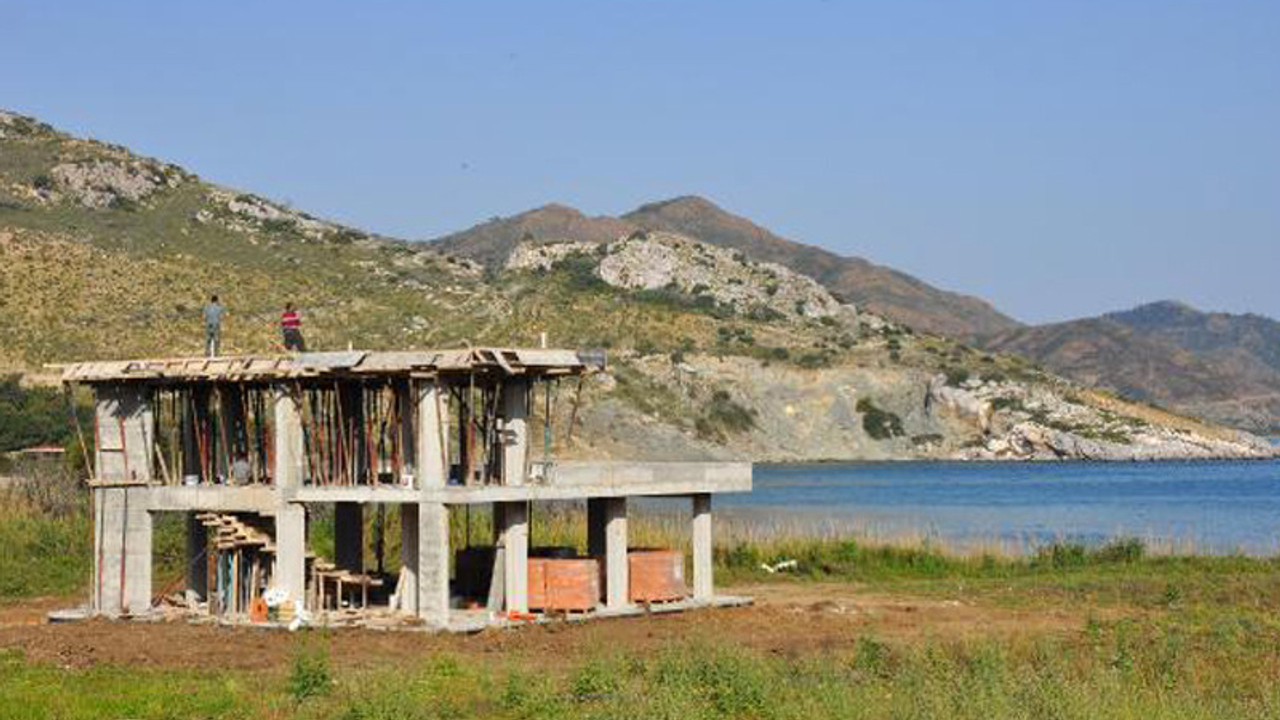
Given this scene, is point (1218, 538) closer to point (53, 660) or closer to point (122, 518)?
point (122, 518)

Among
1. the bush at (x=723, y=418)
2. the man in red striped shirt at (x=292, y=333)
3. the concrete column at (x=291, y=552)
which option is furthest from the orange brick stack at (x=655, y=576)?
the bush at (x=723, y=418)

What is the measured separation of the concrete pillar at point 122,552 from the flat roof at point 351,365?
2.16 meters

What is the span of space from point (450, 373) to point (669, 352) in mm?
Result: 86777

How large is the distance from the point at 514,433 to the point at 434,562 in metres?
2.68

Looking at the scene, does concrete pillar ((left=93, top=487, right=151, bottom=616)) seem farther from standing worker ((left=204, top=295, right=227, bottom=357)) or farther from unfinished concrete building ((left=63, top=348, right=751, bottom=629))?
standing worker ((left=204, top=295, right=227, bottom=357))

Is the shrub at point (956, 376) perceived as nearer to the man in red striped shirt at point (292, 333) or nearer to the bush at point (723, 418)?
the bush at point (723, 418)

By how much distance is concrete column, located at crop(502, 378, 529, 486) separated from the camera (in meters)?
31.9

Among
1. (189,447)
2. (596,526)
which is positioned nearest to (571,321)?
(189,447)

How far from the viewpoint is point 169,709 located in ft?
69.6

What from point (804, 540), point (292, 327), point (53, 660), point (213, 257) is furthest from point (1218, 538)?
point (213, 257)

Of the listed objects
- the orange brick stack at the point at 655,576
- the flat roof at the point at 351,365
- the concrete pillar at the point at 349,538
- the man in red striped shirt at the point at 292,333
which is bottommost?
the orange brick stack at the point at 655,576

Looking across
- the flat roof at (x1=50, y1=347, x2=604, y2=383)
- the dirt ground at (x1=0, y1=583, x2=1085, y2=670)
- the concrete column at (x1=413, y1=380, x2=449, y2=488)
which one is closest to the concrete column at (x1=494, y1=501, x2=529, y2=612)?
the dirt ground at (x1=0, y1=583, x2=1085, y2=670)

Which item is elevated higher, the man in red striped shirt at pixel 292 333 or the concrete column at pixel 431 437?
the man in red striped shirt at pixel 292 333

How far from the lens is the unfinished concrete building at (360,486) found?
31.3 m
